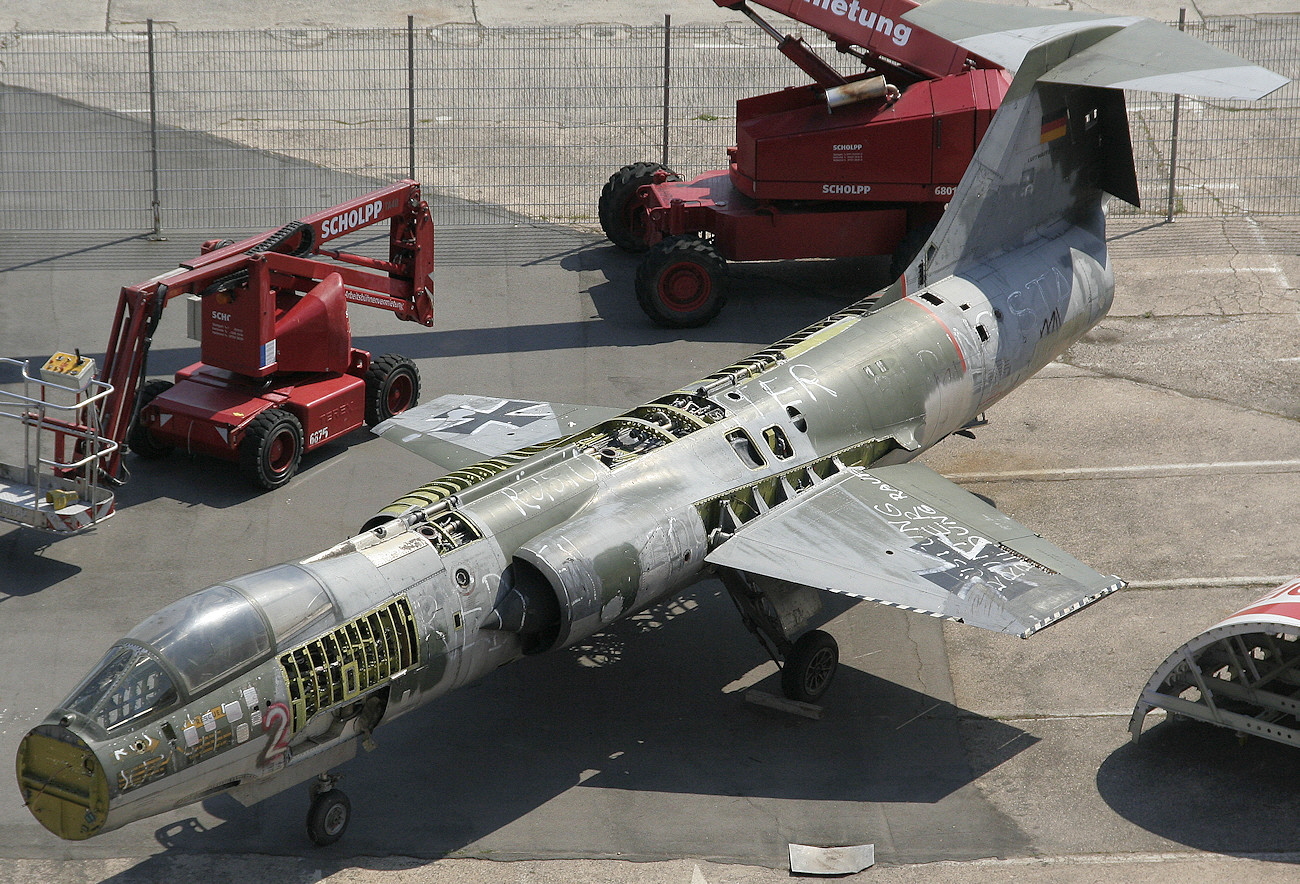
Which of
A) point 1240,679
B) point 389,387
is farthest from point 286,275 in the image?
point 1240,679

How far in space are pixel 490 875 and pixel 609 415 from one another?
5179 mm

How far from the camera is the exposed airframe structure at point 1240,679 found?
11305 millimetres

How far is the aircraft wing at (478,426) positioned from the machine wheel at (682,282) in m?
4.88

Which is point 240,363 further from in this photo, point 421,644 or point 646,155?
point 646,155

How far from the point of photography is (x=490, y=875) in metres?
10.6

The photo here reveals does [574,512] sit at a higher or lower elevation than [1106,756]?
higher

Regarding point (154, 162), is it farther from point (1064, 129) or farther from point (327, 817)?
point (327, 817)

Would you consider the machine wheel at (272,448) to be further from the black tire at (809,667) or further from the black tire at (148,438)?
the black tire at (809,667)

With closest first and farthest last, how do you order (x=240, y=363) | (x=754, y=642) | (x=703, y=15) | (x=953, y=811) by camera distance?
1. (x=953, y=811)
2. (x=754, y=642)
3. (x=240, y=363)
4. (x=703, y=15)

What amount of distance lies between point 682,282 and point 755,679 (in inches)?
309

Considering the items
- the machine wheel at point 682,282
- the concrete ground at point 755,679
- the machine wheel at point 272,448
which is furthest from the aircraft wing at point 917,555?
the machine wheel at point 682,282

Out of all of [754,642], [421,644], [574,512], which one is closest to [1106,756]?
[754,642]

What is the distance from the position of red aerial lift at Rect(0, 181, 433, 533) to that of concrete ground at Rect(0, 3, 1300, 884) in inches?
22.7

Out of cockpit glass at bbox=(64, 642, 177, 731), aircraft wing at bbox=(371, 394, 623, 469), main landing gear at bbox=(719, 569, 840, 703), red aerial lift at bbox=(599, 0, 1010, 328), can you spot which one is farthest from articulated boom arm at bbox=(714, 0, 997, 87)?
cockpit glass at bbox=(64, 642, 177, 731)
